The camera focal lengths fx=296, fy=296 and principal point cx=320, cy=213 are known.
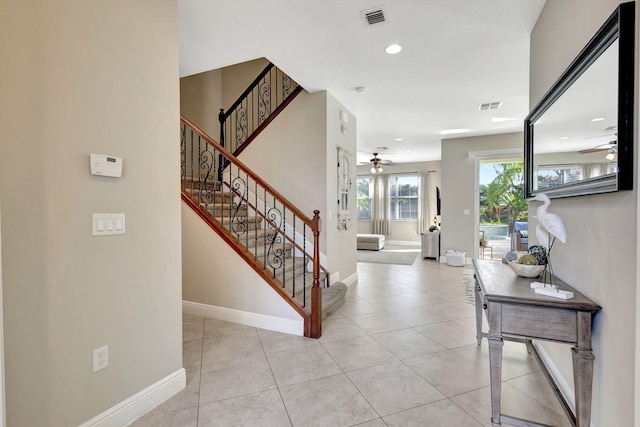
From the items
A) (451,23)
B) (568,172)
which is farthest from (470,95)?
(568,172)

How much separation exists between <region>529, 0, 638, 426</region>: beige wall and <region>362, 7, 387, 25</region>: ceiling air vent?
1.21m

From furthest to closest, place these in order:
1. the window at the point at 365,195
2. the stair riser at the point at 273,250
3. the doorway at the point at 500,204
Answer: the window at the point at 365,195
the doorway at the point at 500,204
the stair riser at the point at 273,250

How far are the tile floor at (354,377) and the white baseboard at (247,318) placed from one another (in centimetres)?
8

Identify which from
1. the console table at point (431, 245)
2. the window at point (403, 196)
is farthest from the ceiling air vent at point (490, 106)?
the window at point (403, 196)

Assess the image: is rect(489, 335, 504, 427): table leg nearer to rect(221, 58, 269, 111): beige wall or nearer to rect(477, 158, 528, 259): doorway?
rect(221, 58, 269, 111): beige wall

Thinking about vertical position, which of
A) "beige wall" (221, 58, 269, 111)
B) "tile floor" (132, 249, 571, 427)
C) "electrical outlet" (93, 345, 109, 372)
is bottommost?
"tile floor" (132, 249, 571, 427)

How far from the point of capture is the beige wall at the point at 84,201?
1.28 m

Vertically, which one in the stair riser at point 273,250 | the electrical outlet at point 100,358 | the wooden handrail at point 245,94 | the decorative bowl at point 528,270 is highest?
the wooden handrail at point 245,94

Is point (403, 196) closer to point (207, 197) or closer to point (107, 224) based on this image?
point (207, 197)

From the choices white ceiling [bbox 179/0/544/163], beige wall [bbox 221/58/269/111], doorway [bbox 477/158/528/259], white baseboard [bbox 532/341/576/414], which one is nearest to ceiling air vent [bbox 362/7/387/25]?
white ceiling [bbox 179/0/544/163]

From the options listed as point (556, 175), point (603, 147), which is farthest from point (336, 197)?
point (603, 147)

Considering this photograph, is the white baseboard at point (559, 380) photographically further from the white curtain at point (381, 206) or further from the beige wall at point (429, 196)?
the white curtain at point (381, 206)

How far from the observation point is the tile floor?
5.89 ft

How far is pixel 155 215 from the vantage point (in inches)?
75.1
